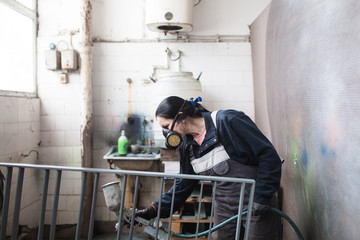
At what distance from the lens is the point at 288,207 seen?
2.62 metres

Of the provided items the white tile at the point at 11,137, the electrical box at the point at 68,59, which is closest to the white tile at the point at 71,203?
the white tile at the point at 11,137

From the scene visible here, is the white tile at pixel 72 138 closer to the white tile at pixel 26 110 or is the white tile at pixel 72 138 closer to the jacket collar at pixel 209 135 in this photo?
the white tile at pixel 26 110

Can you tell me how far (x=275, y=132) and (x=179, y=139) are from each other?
136 cm

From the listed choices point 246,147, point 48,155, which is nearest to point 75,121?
point 48,155

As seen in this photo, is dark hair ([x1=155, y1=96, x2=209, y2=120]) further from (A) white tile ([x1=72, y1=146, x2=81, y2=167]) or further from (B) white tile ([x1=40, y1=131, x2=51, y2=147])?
(B) white tile ([x1=40, y1=131, x2=51, y2=147])

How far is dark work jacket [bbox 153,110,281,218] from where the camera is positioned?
1738mm

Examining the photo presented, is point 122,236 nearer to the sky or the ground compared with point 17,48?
nearer to the ground

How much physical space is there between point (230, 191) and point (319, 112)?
2.13ft

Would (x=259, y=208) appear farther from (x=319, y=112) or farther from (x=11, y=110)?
(x=11, y=110)

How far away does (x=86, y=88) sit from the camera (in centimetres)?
377

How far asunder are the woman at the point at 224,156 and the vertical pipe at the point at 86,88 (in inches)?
81.7

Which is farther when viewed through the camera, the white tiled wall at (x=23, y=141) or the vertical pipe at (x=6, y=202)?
the white tiled wall at (x=23, y=141)

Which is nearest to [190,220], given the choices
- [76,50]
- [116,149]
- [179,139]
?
[116,149]

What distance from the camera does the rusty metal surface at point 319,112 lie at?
151cm
